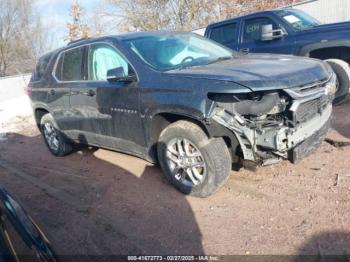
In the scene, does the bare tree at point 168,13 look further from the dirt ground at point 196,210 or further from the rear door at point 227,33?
the dirt ground at point 196,210

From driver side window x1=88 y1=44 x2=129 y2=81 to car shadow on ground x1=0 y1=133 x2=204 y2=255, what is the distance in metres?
1.40

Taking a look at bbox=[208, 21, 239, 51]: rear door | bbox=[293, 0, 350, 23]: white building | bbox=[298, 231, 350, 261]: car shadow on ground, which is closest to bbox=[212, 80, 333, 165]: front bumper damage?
bbox=[298, 231, 350, 261]: car shadow on ground

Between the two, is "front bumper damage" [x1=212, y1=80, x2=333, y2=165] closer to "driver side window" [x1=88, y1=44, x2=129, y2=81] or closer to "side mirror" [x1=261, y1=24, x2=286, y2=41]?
"driver side window" [x1=88, y1=44, x2=129, y2=81]

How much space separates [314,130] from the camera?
3459mm

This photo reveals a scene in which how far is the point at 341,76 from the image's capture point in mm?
6000

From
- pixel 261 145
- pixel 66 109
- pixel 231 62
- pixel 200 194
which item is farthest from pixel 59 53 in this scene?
pixel 261 145

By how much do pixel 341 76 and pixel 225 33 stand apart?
2953 millimetres

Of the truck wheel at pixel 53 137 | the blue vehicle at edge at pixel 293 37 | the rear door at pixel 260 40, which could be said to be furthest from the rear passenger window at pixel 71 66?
the rear door at pixel 260 40

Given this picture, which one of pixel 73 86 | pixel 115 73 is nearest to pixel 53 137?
pixel 73 86

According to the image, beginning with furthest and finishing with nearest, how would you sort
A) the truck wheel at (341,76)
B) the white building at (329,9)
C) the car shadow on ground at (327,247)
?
1. the white building at (329,9)
2. the truck wheel at (341,76)
3. the car shadow on ground at (327,247)

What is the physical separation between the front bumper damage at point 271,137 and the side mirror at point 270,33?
3.63 metres

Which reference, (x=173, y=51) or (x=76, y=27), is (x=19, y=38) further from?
(x=173, y=51)

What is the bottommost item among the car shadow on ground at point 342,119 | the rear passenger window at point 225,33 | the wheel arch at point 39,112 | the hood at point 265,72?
the car shadow on ground at point 342,119

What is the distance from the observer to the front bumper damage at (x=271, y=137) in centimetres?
311
